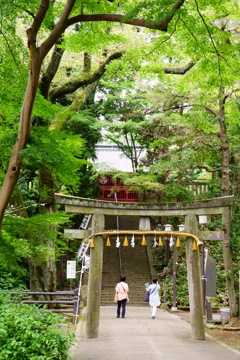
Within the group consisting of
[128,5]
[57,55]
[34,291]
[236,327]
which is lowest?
[236,327]

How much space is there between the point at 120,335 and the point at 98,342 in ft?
3.87

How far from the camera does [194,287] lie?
10672 mm

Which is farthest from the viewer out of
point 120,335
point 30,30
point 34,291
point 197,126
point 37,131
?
point 197,126

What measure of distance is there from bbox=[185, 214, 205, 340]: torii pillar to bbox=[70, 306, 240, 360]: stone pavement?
1.04ft

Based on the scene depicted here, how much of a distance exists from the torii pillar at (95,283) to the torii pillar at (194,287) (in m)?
2.39

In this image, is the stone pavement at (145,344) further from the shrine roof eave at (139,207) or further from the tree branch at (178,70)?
the tree branch at (178,70)

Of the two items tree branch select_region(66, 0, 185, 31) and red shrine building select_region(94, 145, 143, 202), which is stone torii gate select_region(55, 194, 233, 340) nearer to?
tree branch select_region(66, 0, 185, 31)

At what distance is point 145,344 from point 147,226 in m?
3.14

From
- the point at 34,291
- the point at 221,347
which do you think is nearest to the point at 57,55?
the point at 34,291

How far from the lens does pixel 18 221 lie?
921cm

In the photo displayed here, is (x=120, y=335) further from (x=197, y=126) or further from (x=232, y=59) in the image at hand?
(x=197, y=126)

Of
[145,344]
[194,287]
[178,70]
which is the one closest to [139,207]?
[194,287]

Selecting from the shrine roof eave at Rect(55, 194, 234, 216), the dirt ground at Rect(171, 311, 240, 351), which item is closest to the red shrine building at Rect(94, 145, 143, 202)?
the dirt ground at Rect(171, 311, 240, 351)

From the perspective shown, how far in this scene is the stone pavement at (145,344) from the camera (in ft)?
28.2
